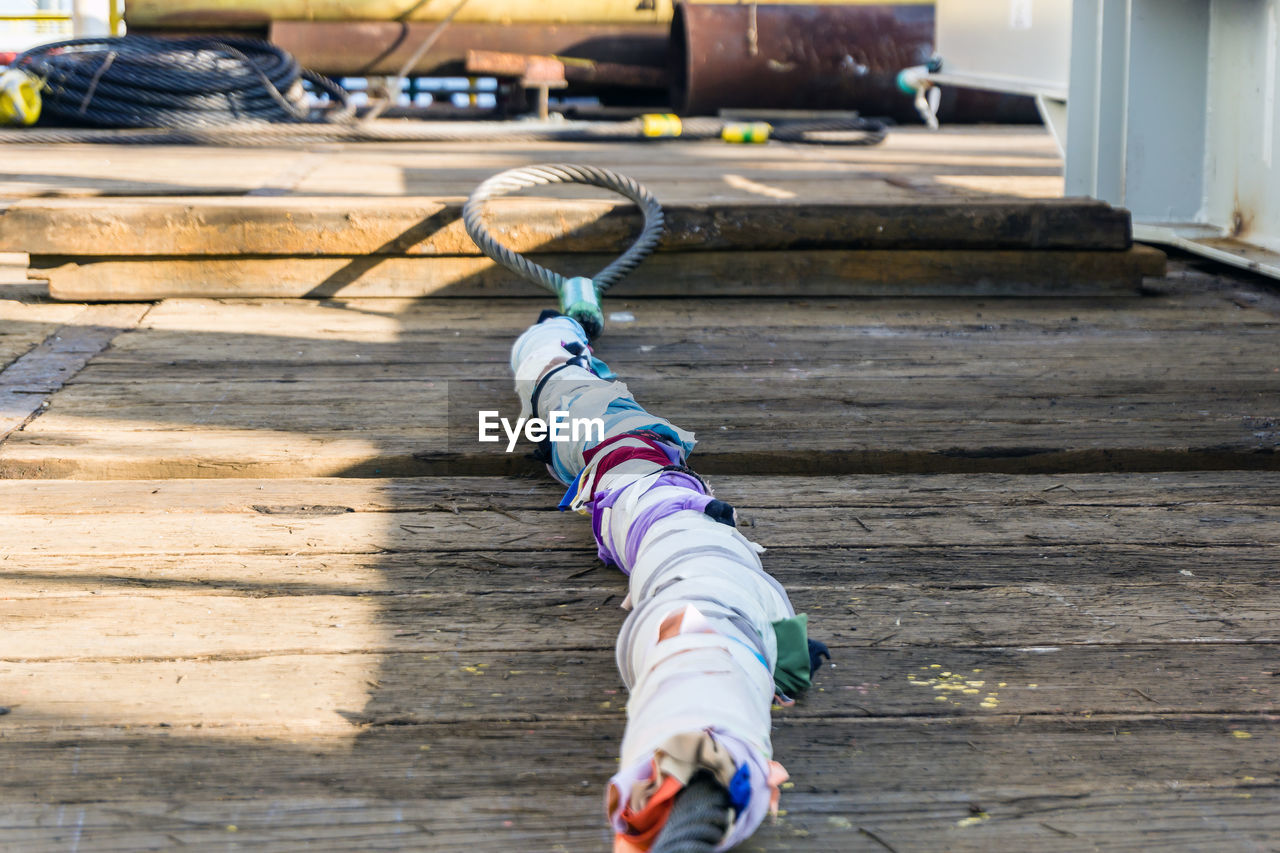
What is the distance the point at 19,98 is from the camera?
5.41m

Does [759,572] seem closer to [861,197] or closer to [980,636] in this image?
[980,636]

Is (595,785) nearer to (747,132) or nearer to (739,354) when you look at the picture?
(739,354)

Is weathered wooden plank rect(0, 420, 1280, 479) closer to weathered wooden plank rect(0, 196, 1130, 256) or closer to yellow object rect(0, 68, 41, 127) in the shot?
weathered wooden plank rect(0, 196, 1130, 256)

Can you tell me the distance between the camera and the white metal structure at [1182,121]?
2791 millimetres

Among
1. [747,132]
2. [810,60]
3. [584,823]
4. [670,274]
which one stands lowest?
[584,823]

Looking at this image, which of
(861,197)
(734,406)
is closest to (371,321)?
(734,406)

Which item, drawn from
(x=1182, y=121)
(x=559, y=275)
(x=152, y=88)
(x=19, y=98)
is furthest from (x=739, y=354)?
(x=19, y=98)

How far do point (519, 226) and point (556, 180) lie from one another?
0.19 meters

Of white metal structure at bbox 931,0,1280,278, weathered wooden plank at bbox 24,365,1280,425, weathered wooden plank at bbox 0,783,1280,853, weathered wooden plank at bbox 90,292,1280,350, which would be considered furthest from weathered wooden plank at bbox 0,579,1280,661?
white metal structure at bbox 931,0,1280,278

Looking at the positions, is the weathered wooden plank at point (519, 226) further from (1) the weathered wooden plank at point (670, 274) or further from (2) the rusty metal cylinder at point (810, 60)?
(2) the rusty metal cylinder at point (810, 60)

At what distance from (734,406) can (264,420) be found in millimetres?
731

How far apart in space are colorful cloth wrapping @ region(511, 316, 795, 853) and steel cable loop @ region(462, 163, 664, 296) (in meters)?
0.80

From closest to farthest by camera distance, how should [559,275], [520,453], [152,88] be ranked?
[520,453], [559,275], [152,88]

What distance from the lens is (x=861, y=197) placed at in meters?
3.19
